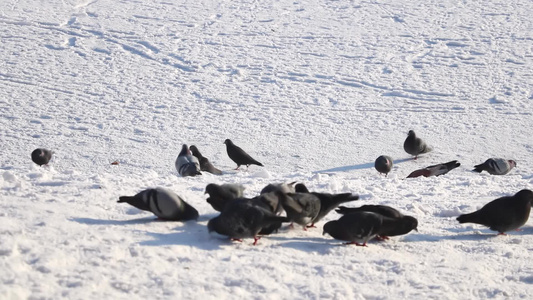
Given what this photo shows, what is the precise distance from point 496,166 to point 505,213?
447 centimetres

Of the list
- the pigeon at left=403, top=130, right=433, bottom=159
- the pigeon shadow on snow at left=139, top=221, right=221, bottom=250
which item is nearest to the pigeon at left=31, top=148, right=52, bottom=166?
the pigeon shadow on snow at left=139, top=221, right=221, bottom=250

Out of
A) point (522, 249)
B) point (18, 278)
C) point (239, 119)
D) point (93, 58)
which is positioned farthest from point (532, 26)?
point (18, 278)

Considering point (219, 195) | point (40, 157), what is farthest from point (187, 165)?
point (219, 195)

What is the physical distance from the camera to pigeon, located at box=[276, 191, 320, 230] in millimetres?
4469

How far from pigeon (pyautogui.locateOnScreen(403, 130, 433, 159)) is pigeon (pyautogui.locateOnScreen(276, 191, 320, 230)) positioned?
226 inches

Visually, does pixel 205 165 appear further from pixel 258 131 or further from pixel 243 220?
pixel 243 220

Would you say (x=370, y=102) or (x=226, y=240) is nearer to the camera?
(x=226, y=240)

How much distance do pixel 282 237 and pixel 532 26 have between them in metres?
13.9

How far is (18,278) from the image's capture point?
3.50 meters

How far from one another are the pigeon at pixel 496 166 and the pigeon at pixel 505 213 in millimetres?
4248

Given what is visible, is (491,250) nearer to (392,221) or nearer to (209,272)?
(392,221)

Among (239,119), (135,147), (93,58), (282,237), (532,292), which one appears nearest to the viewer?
(532,292)

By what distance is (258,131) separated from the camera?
36.3 feet

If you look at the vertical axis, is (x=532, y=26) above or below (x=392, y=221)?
above
